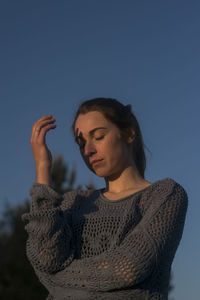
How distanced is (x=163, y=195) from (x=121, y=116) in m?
0.84

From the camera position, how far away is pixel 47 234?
2.72 m

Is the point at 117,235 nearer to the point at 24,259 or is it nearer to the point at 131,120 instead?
the point at 131,120

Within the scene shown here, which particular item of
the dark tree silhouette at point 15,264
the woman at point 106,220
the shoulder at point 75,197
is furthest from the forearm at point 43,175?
the dark tree silhouette at point 15,264

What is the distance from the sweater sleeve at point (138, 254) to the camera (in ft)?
8.46

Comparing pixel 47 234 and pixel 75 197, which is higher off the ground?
pixel 75 197

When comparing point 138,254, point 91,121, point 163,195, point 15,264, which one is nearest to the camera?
point 138,254

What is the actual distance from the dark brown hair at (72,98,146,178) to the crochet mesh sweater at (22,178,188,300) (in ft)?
1.63

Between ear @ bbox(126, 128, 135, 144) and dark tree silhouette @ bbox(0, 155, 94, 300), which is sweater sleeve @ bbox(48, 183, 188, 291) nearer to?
ear @ bbox(126, 128, 135, 144)

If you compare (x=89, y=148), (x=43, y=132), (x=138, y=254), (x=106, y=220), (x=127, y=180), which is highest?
(x=43, y=132)

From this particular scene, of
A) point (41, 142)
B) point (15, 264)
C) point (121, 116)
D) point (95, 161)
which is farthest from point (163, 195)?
point (15, 264)

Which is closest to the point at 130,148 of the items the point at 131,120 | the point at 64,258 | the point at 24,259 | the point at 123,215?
the point at 131,120

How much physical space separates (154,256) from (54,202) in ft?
2.58

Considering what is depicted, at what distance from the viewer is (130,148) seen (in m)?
3.54

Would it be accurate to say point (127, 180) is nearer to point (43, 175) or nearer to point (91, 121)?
point (91, 121)
